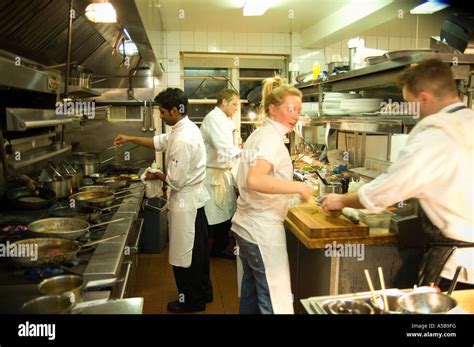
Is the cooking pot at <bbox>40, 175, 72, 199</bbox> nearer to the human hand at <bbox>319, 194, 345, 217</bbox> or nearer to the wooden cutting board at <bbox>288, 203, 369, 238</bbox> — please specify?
the wooden cutting board at <bbox>288, 203, 369, 238</bbox>

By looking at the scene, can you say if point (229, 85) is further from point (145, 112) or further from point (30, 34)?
point (30, 34)

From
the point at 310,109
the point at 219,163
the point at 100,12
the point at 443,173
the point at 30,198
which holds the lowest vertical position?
the point at 30,198

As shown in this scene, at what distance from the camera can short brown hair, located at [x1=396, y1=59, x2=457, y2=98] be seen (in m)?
1.57

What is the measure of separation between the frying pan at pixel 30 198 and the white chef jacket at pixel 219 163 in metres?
1.45

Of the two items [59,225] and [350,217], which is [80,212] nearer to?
[59,225]

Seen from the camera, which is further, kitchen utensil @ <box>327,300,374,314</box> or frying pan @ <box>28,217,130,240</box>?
frying pan @ <box>28,217,130,240</box>

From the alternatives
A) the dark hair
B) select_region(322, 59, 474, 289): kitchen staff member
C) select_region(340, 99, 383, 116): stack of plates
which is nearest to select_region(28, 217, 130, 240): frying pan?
the dark hair

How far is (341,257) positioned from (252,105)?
3775mm

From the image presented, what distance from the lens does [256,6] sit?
13.2ft

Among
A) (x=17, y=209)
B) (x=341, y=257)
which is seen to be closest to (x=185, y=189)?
(x=17, y=209)

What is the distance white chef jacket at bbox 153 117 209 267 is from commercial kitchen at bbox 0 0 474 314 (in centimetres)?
28

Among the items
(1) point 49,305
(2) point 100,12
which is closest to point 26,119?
(2) point 100,12

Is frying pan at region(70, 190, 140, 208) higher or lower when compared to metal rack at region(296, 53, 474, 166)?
lower

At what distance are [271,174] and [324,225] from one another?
14.6 inches
